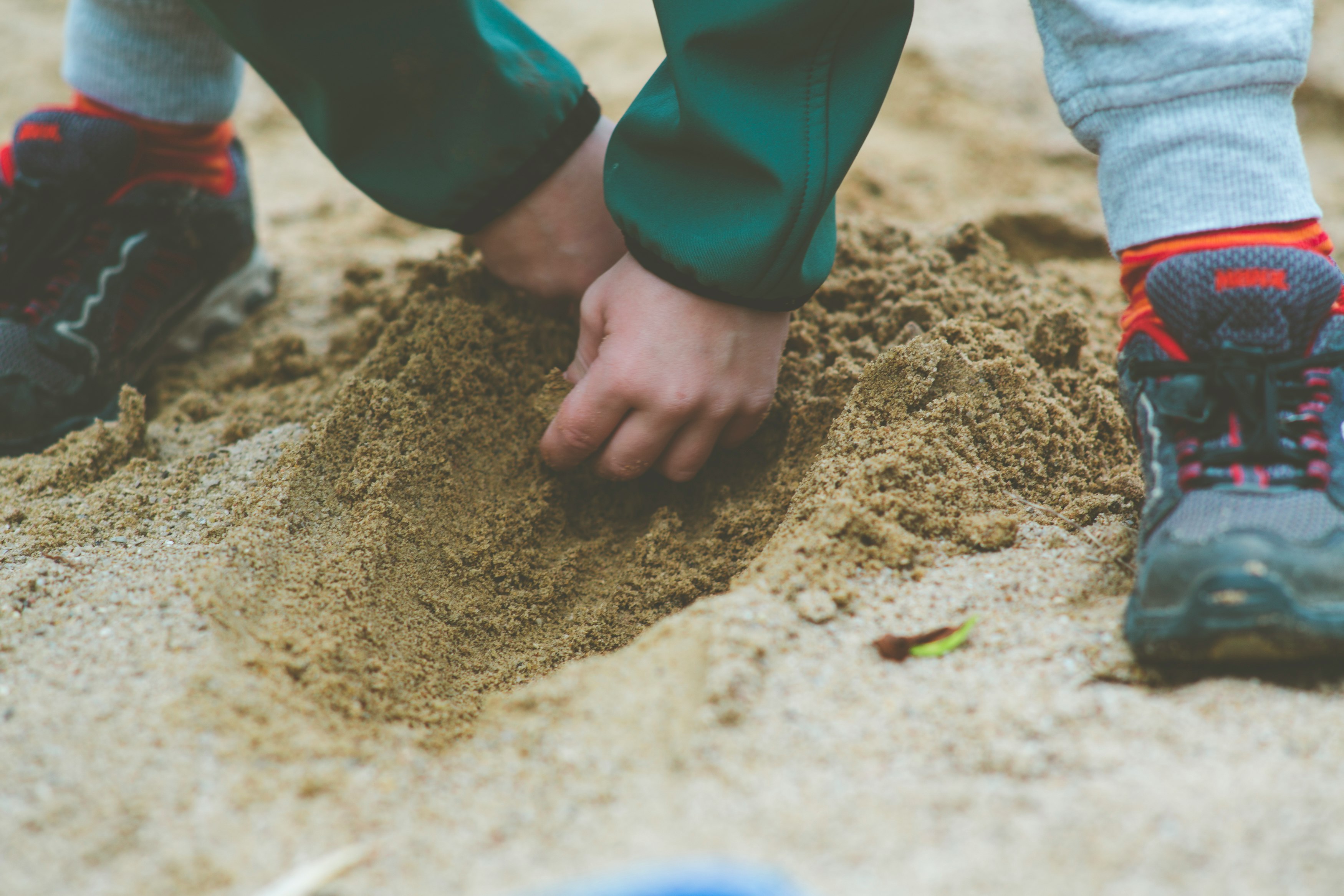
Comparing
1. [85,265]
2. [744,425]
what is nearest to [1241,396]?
[744,425]

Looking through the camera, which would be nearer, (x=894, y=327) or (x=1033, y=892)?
(x=1033, y=892)

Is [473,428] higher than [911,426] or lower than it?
lower

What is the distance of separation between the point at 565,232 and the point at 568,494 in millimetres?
350

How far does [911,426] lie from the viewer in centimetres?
110

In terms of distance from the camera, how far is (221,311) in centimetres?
175

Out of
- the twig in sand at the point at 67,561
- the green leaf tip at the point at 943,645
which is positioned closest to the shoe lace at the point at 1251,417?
the green leaf tip at the point at 943,645

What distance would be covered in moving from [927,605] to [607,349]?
1.57 feet

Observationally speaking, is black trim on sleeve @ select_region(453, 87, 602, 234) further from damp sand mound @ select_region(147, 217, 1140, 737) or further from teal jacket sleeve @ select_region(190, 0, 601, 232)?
damp sand mound @ select_region(147, 217, 1140, 737)

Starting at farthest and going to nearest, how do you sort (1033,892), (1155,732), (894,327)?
(894,327) < (1155,732) < (1033,892)

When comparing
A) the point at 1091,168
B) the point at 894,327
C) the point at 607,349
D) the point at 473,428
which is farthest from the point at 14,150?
the point at 1091,168

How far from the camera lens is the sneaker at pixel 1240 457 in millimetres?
779

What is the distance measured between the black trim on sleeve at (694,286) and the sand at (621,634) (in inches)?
6.0

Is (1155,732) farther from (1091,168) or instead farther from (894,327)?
(1091,168)

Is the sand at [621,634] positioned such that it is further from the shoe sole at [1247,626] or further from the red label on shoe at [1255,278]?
the red label on shoe at [1255,278]
